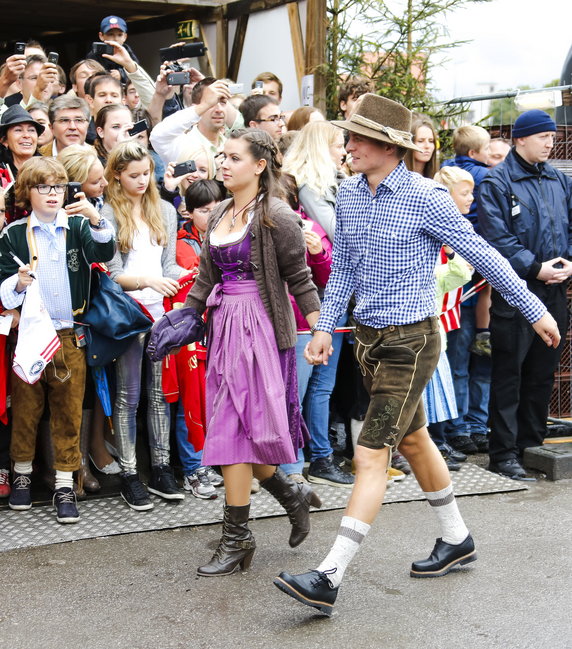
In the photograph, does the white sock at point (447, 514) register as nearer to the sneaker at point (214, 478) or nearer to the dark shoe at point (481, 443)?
the sneaker at point (214, 478)

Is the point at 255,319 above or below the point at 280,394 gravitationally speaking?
above

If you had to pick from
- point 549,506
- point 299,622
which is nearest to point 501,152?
point 549,506

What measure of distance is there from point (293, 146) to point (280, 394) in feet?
7.38

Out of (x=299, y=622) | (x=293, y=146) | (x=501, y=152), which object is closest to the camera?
(x=299, y=622)

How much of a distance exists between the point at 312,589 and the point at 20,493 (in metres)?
A: 2.27

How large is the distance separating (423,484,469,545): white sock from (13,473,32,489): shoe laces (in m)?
2.40

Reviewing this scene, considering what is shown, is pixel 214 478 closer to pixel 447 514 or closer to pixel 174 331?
pixel 174 331

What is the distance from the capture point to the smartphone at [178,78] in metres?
7.38

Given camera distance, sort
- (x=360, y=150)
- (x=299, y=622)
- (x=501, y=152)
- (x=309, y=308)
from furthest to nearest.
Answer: (x=501, y=152) < (x=309, y=308) < (x=360, y=150) < (x=299, y=622)

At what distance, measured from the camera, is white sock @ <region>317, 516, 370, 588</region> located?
4.04 m

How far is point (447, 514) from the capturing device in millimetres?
4582

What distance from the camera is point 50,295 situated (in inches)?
207

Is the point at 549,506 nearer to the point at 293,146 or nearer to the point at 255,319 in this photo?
the point at 255,319

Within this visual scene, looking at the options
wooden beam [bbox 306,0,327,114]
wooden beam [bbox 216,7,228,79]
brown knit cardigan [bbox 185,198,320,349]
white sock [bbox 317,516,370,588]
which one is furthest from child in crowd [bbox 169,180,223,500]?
wooden beam [bbox 216,7,228,79]
